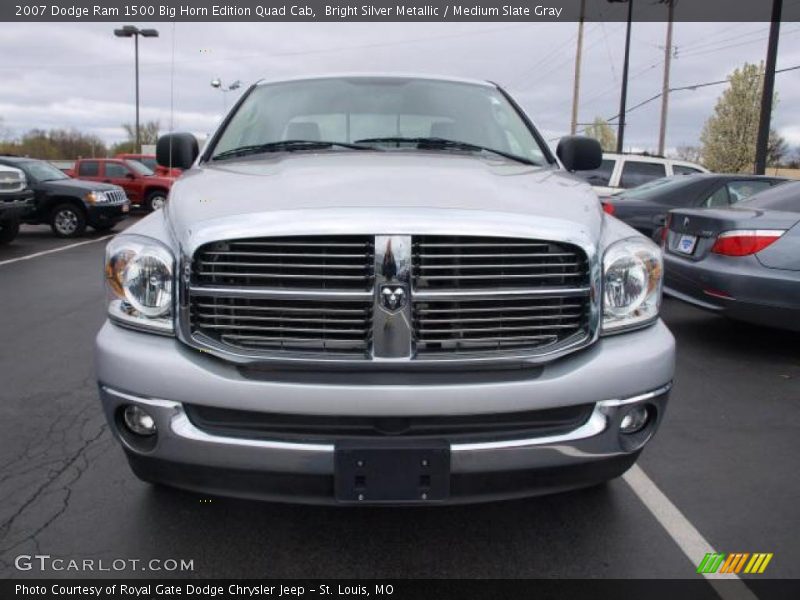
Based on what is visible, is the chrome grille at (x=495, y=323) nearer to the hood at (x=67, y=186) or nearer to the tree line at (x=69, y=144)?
the hood at (x=67, y=186)

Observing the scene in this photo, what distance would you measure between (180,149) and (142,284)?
5.61 feet

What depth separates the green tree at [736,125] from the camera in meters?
43.6

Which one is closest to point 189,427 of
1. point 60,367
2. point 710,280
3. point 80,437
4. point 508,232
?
point 508,232

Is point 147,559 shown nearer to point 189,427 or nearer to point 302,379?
point 189,427

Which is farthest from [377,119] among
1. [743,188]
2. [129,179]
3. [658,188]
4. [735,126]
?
[735,126]

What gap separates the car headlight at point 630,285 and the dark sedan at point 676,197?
597cm

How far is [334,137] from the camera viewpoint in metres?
3.69

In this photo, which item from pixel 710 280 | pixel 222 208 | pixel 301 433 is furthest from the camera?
pixel 710 280

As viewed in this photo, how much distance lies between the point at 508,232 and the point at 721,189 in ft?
24.7

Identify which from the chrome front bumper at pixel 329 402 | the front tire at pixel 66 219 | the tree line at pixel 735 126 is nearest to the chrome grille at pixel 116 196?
the front tire at pixel 66 219

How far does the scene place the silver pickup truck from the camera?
2.23 m

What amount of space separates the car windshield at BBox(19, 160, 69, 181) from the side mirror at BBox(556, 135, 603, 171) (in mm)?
13819

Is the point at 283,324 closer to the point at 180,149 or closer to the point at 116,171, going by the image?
the point at 180,149
